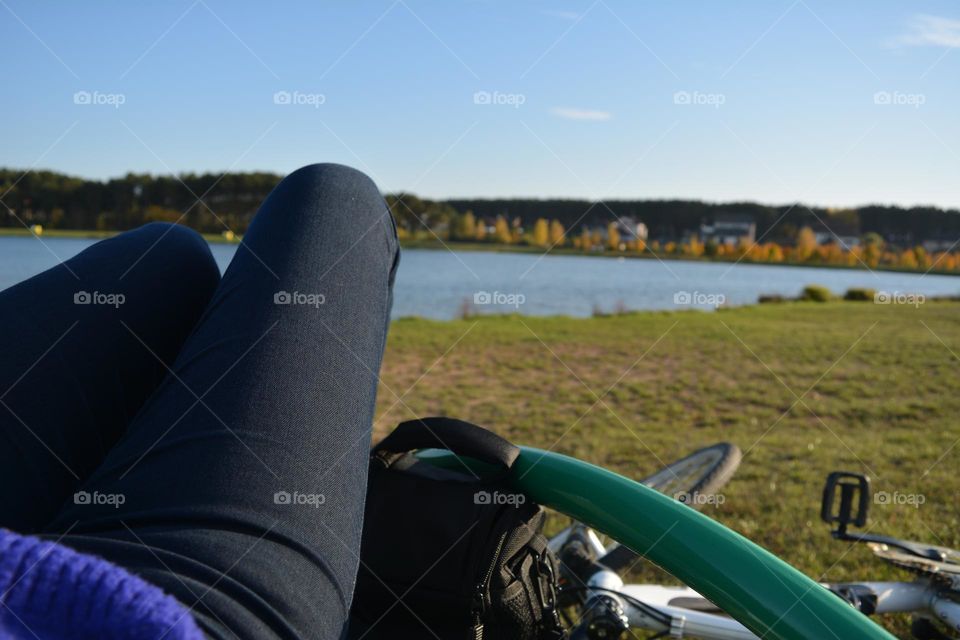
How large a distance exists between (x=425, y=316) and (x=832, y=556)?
489 inches

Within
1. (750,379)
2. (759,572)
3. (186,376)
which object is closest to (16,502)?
(186,376)

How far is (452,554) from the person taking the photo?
113 cm

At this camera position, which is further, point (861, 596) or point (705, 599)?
point (861, 596)

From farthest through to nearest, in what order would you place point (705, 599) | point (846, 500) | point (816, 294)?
point (816, 294) → point (846, 500) → point (705, 599)

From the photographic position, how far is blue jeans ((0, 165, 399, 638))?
80cm

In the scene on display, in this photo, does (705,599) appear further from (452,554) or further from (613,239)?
(613,239)

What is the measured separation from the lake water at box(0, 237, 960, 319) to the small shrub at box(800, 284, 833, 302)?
0.49 meters

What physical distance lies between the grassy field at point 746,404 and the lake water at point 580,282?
1218mm

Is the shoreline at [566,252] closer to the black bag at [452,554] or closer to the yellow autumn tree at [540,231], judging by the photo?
the yellow autumn tree at [540,231]

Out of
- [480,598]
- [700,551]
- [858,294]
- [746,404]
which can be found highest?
[858,294]

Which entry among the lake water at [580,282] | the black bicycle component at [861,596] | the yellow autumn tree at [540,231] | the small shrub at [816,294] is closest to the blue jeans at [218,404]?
the black bicycle component at [861,596]

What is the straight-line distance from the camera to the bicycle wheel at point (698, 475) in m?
2.40

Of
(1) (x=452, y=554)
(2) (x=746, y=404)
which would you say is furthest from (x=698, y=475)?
(2) (x=746, y=404)

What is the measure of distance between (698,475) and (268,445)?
1.97 metres
